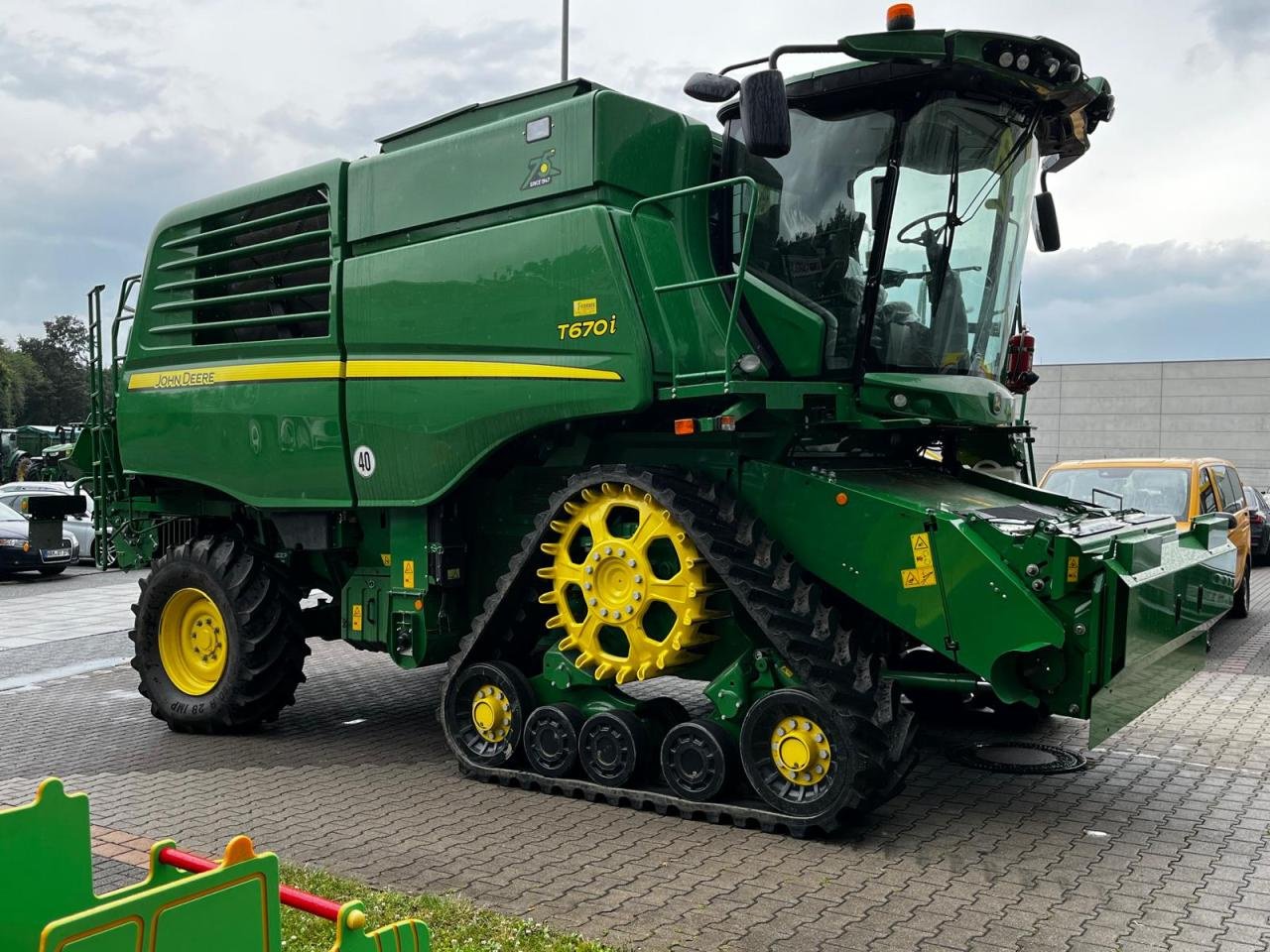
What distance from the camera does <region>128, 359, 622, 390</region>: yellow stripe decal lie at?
5.99m

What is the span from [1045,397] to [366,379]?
34748 mm

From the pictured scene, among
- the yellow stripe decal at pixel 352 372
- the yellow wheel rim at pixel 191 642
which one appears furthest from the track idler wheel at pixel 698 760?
the yellow wheel rim at pixel 191 642

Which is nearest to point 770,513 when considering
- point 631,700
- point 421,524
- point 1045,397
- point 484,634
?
point 631,700

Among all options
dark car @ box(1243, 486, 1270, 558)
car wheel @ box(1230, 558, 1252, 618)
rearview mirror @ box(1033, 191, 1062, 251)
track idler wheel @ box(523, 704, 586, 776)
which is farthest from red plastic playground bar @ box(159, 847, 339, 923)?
dark car @ box(1243, 486, 1270, 558)

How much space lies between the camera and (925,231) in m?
5.82

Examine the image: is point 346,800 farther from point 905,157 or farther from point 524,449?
point 905,157

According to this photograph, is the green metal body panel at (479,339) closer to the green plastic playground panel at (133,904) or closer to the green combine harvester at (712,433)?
the green combine harvester at (712,433)

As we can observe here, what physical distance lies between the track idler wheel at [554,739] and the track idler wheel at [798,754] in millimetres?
974

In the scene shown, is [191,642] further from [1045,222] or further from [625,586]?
[1045,222]

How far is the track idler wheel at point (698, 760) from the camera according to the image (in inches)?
217

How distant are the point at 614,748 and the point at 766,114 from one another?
3150 millimetres

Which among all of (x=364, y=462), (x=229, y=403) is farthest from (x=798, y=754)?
(x=229, y=403)

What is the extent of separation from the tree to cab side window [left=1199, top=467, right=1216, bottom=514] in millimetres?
64967

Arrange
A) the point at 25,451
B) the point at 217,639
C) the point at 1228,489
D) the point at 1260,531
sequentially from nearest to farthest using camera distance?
A: 1. the point at 217,639
2. the point at 1228,489
3. the point at 1260,531
4. the point at 25,451
